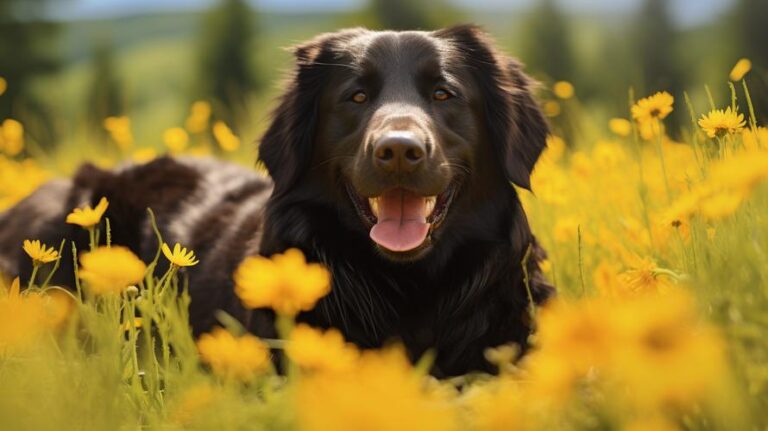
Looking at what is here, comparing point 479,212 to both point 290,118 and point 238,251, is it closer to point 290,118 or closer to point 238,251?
point 290,118

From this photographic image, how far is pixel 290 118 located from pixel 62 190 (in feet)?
5.37

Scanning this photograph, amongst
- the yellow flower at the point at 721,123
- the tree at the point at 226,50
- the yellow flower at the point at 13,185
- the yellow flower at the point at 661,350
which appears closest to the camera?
the yellow flower at the point at 661,350

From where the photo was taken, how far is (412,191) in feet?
8.82

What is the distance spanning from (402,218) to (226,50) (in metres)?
21.4

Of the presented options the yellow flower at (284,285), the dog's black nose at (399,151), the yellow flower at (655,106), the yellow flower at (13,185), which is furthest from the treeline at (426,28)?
the yellow flower at (284,285)

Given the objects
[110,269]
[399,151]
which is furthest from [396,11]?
[110,269]

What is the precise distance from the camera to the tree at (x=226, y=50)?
2298 centimetres

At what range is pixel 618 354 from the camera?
3.42 ft

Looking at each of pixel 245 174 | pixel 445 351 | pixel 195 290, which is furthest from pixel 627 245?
pixel 245 174

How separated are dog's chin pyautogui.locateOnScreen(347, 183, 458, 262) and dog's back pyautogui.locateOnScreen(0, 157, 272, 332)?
797mm

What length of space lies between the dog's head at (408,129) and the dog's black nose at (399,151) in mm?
15

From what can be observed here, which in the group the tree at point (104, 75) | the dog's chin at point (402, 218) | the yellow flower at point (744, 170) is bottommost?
the tree at point (104, 75)

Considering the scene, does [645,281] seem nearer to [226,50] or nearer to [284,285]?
[284,285]

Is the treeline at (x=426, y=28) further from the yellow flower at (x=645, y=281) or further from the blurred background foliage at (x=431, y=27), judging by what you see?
the yellow flower at (x=645, y=281)
